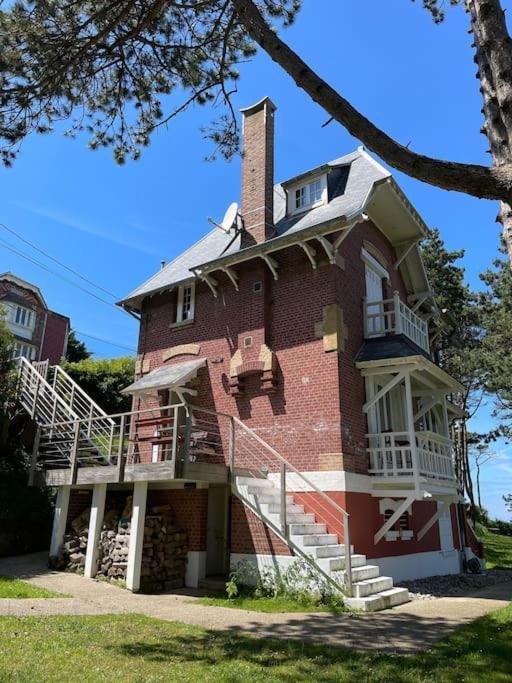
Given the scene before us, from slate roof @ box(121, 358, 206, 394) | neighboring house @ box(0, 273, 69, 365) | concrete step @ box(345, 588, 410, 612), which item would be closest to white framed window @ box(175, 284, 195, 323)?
slate roof @ box(121, 358, 206, 394)

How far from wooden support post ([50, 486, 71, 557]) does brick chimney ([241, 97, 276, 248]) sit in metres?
7.69

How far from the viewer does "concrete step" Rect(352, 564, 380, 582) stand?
383 inches

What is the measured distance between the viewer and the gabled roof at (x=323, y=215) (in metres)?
12.7

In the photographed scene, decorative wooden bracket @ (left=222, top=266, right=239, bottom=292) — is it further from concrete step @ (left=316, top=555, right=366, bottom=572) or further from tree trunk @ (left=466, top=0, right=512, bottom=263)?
tree trunk @ (left=466, top=0, right=512, bottom=263)

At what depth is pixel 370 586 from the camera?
949 cm

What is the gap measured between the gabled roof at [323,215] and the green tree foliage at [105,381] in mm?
11384

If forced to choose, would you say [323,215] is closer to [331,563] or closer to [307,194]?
[307,194]

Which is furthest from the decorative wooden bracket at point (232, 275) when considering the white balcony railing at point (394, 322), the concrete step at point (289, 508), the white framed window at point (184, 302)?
the concrete step at point (289, 508)

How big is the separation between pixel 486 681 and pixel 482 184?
15.3ft

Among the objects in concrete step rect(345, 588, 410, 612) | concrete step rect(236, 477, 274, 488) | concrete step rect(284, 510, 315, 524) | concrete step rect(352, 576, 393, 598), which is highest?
concrete step rect(236, 477, 274, 488)

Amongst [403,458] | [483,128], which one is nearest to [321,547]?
[403,458]

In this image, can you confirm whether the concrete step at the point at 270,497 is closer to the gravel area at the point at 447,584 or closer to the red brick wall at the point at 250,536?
the red brick wall at the point at 250,536

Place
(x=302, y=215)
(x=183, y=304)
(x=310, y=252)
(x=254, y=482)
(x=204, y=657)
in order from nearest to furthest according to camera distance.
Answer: (x=204, y=657), (x=254, y=482), (x=310, y=252), (x=302, y=215), (x=183, y=304)

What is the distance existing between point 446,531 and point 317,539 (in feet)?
26.0
